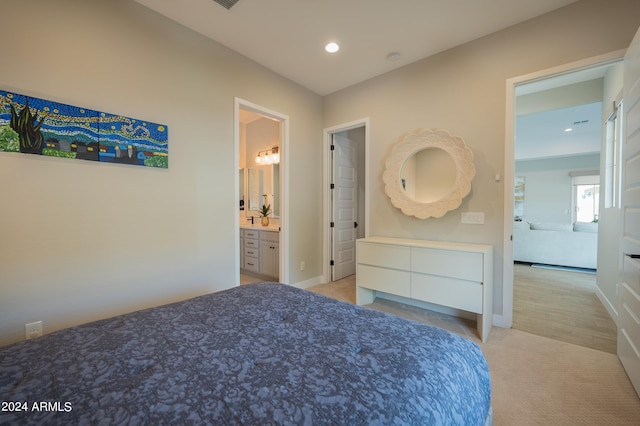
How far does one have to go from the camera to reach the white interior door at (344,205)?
160 inches

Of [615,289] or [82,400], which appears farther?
[615,289]

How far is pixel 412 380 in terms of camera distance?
85 cm

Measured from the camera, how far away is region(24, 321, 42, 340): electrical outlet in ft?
5.66

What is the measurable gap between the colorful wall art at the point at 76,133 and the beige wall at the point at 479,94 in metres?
2.51

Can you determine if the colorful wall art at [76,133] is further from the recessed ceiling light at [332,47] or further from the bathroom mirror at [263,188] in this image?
the bathroom mirror at [263,188]

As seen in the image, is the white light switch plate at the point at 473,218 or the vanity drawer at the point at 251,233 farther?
the vanity drawer at the point at 251,233

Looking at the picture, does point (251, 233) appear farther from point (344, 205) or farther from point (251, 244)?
point (344, 205)

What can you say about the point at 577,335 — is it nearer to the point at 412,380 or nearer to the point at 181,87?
the point at 412,380

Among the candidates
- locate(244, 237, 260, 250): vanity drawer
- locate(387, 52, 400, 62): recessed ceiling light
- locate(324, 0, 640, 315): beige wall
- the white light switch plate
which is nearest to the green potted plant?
locate(244, 237, 260, 250): vanity drawer

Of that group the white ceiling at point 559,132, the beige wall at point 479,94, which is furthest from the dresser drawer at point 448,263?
the white ceiling at point 559,132

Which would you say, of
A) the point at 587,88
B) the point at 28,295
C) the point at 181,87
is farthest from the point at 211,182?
the point at 587,88

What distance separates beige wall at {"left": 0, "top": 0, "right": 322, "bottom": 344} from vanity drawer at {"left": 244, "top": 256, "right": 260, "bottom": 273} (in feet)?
4.35

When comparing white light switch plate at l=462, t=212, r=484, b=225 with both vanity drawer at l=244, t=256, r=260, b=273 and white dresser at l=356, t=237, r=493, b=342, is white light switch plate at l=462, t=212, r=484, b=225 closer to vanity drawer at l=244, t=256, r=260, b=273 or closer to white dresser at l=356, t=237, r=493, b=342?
white dresser at l=356, t=237, r=493, b=342

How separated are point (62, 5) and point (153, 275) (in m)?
2.12
